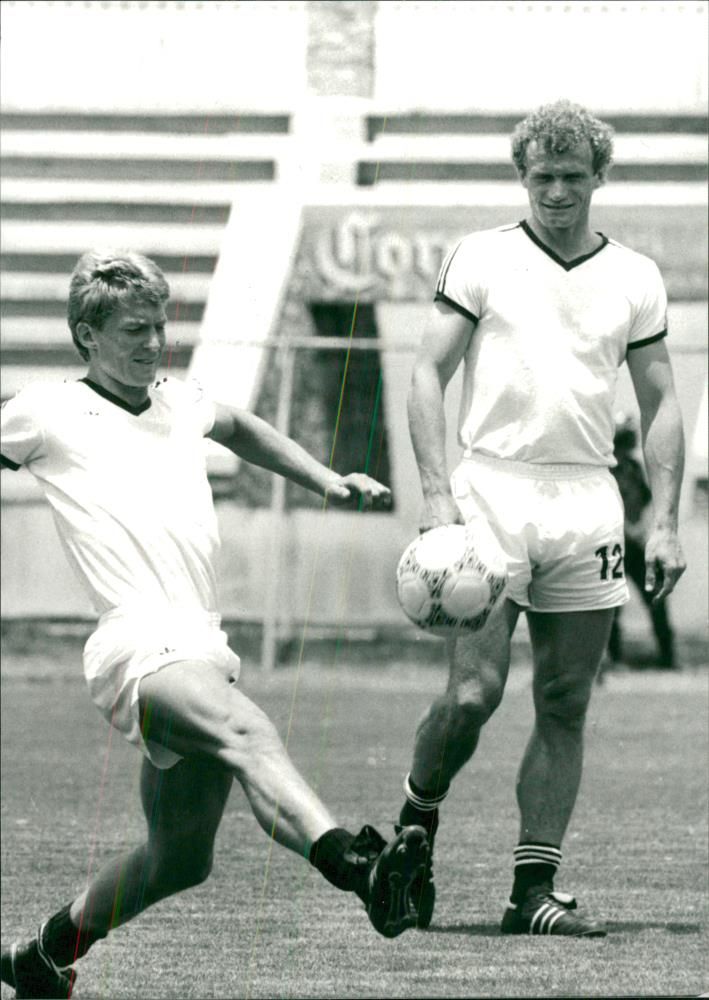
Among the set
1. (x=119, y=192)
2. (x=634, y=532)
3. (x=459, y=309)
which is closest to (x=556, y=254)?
(x=459, y=309)

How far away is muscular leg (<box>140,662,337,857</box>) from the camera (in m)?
4.59

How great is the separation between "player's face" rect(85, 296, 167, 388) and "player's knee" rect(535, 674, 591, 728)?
161cm

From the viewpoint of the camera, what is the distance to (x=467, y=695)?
608 centimetres

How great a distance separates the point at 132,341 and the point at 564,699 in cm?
176

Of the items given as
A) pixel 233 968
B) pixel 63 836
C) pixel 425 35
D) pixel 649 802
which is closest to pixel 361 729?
pixel 649 802

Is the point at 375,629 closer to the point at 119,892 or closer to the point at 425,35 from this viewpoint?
the point at 425,35

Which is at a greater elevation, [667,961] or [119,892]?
[119,892]

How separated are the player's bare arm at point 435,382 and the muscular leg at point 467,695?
1.38 ft

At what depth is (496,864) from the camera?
742 cm

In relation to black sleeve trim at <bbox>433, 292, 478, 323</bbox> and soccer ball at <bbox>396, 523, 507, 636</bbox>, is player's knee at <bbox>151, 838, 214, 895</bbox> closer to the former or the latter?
soccer ball at <bbox>396, 523, 507, 636</bbox>

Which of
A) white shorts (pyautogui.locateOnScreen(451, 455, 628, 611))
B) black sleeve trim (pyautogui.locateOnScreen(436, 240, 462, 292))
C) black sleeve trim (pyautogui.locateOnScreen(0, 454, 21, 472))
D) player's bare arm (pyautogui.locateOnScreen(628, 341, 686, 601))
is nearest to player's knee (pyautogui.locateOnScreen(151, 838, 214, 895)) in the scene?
A: black sleeve trim (pyautogui.locateOnScreen(0, 454, 21, 472))

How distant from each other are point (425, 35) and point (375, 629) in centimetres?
420

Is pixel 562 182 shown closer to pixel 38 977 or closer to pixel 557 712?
pixel 557 712

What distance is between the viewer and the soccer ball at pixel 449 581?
5.48 m
